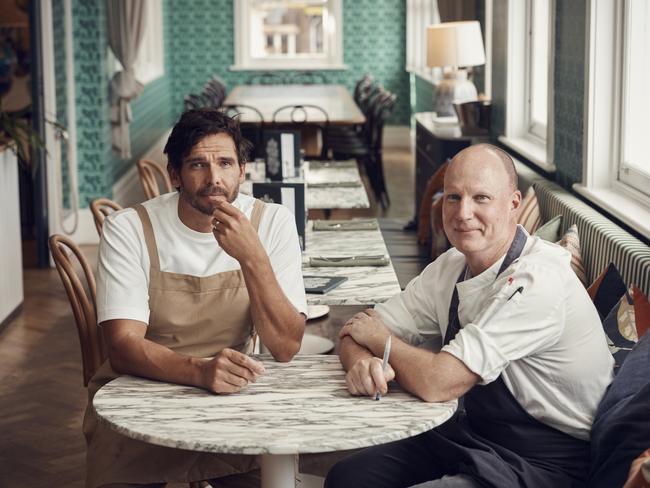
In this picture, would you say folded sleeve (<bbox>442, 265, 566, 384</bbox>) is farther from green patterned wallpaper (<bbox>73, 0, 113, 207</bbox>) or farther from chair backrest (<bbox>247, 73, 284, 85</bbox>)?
chair backrest (<bbox>247, 73, 284, 85</bbox>)

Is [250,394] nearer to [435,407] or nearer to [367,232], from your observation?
[435,407]

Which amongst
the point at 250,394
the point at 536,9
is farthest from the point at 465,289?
the point at 536,9

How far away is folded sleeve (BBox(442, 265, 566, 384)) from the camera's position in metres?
2.41

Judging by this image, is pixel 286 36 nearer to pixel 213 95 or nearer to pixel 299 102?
pixel 213 95

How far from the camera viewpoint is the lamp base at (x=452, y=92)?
25.6 ft

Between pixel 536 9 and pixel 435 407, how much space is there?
4477mm

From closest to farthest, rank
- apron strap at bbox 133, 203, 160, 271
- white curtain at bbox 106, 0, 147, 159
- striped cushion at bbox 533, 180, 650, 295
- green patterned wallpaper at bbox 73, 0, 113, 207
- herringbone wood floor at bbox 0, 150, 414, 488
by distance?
apron strap at bbox 133, 203, 160, 271 < striped cushion at bbox 533, 180, 650, 295 < herringbone wood floor at bbox 0, 150, 414, 488 < green patterned wallpaper at bbox 73, 0, 113, 207 < white curtain at bbox 106, 0, 147, 159

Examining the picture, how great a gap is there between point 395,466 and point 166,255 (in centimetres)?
80

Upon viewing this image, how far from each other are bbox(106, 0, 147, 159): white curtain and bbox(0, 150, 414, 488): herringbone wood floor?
1.77 m

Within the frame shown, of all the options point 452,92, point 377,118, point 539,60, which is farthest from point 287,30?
point 539,60

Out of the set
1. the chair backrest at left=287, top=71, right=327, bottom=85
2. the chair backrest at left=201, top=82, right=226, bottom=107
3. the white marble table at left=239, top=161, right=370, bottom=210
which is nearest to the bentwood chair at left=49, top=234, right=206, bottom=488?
the white marble table at left=239, top=161, right=370, bottom=210

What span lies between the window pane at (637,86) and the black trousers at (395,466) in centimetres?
209

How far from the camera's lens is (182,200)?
2.91m

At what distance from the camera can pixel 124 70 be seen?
9.09 meters
